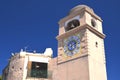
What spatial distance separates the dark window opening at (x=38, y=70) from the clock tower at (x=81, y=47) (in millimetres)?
1733

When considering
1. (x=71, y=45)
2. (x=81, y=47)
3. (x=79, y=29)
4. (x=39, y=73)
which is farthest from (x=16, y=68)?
(x=79, y=29)

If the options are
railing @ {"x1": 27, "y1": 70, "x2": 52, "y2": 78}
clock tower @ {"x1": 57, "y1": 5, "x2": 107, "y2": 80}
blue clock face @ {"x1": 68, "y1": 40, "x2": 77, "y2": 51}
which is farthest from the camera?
railing @ {"x1": 27, "y1": 70, "x2": 52, "y2": 78}

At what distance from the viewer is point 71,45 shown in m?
24.2

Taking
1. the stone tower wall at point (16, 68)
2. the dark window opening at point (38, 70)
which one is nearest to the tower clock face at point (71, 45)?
the dark window opening at point (38, 70)

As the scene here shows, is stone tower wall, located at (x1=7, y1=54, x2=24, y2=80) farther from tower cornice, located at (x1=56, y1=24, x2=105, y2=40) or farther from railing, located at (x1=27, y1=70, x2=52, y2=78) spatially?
tower cornice, located at (x1=56, y1=24, x2=105, y2=40)

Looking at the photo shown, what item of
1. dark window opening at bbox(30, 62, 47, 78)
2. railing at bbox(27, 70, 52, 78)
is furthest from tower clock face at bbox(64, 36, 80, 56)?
dark window opening at bbox(30, 62, 47, 78)

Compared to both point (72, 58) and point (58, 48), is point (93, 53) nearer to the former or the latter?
point (72, 58)

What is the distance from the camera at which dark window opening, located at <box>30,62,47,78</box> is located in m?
25.0

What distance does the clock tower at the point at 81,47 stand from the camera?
22.1m

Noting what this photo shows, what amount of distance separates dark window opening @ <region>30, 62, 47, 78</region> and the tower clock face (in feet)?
10.0

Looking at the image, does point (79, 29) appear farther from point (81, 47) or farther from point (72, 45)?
point (81, 47)

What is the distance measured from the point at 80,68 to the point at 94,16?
20.1ft

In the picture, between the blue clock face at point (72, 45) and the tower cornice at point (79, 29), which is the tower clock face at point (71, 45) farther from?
the tower cornice at point (79, 29)

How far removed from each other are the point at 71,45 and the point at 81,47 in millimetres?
1333
